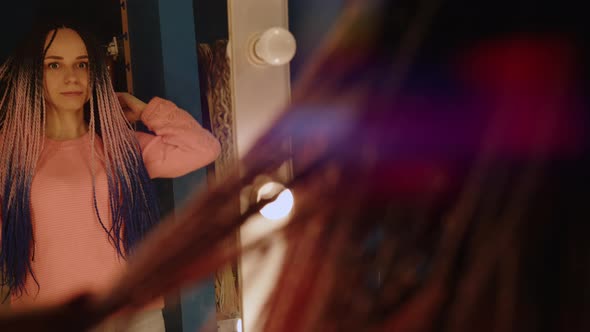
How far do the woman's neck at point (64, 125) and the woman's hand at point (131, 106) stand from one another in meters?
0.06

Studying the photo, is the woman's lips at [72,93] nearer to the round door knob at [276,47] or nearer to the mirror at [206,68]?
the mirror at [206,68]

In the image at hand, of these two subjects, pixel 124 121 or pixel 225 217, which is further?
pixel 124 121

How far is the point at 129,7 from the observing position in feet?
2.27

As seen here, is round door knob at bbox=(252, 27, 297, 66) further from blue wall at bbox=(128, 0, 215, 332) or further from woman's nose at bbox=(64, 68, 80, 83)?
woman's nose at bbox=(64, 68, 80, 83)

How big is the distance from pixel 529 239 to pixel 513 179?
0.03m

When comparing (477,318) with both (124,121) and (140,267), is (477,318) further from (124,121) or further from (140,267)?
(124,121)

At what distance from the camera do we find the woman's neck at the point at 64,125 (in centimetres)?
67

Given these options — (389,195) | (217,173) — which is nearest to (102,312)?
(389,195)

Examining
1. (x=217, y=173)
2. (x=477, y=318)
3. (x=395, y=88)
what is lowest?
(x=477, y=318)

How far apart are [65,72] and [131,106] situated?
98 mm

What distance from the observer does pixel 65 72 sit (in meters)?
0.66

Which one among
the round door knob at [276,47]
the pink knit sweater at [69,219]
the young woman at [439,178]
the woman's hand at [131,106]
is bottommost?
the young woman at [439,178]

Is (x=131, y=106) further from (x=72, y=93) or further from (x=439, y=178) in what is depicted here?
(x=439, y=178)

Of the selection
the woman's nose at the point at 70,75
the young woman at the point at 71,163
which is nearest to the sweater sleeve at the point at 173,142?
the young woman at the point at 71,163
